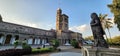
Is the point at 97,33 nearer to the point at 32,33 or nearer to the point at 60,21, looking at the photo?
the point at 32,33

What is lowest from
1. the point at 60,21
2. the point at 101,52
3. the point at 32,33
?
the point at 101,52

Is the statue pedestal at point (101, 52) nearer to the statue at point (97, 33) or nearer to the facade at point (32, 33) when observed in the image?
the statue at point (97, 33)

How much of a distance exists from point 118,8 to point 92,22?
1242 cm

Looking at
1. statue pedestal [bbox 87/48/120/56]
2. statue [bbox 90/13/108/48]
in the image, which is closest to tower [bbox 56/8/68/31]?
statue [bbox 90/13/108/48]

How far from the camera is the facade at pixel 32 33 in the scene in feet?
105

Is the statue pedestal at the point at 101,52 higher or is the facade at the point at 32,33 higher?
the facade at the point at 32,33

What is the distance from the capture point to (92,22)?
729cm

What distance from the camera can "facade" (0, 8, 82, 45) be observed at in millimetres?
32059

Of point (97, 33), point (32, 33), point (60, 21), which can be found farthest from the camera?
point (60, 21)

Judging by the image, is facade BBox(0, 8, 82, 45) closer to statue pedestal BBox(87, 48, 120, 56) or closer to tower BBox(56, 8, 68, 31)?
tower BBox(56, 8, 68, 31)

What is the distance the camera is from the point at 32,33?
40031 millimetres

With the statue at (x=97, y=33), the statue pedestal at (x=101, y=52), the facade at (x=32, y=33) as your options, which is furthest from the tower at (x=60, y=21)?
the statue pedestal at (x=101, y=52)

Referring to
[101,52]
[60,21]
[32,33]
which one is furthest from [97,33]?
[60,21]

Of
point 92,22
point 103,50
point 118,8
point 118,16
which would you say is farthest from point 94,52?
point 118,8
